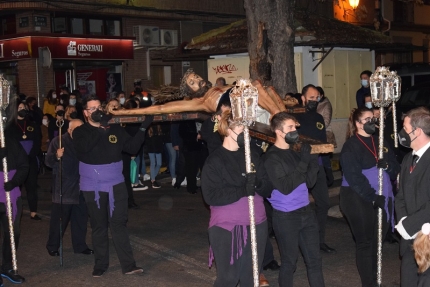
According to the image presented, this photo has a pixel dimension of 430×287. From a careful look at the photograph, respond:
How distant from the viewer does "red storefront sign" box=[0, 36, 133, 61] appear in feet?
69.3

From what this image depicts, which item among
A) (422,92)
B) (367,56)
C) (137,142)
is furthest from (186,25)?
(137,142)

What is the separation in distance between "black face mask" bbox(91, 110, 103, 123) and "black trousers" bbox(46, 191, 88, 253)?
178 cm

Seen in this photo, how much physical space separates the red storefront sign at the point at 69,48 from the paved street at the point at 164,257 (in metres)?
9.86

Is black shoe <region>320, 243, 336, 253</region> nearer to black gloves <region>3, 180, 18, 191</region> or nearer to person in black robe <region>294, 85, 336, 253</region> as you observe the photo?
person in black robe <region>294, 85, 336, 253</region>

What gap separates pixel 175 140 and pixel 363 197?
8.29 metres

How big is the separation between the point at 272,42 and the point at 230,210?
26.0 feet

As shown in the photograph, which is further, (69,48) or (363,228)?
(69,48)

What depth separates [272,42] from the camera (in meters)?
13.5

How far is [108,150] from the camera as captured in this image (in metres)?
8.06

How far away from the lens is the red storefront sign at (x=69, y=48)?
2112cm

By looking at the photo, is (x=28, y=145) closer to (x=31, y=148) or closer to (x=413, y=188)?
(x=31, y=148)

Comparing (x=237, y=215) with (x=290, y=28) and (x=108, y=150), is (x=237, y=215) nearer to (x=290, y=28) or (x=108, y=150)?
(x=108, y=150)

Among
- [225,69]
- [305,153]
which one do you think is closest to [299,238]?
[305,153]

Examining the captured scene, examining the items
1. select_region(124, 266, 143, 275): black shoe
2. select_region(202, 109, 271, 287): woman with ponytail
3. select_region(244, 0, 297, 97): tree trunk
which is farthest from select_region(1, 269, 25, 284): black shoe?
select_region(244, 0, 297, 97): tree trunk
